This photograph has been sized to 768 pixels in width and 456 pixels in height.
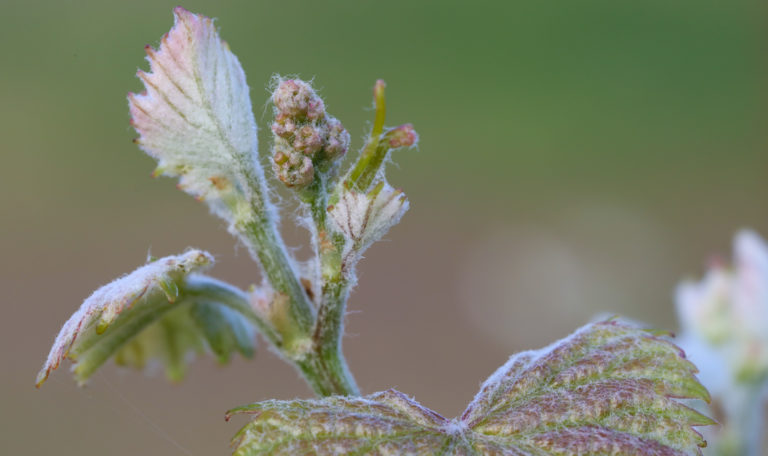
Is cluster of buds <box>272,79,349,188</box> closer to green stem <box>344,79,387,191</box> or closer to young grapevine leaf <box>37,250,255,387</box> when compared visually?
green stem <box>344,79,387,191</box>

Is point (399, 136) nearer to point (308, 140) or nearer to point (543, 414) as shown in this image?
point (308, 140)

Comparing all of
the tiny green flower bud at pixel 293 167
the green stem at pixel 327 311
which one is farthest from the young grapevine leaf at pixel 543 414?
the tiny green flower bud at pixel 293 167

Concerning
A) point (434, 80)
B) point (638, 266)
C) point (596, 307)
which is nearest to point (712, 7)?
point (434, 80)

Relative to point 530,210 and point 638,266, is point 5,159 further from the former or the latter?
point 638,266

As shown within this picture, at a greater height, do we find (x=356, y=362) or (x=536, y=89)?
(x=536, y=89)

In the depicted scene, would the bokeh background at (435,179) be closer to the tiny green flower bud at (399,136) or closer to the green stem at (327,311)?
the green stem at (327,311)

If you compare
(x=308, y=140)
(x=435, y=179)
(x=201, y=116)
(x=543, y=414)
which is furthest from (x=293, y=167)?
(x=435, y=179)
